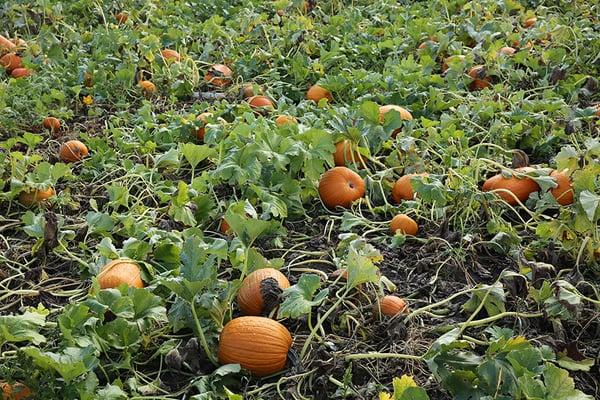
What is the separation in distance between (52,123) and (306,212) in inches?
84.3

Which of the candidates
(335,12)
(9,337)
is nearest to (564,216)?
(9,337)

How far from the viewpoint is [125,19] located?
7156mm

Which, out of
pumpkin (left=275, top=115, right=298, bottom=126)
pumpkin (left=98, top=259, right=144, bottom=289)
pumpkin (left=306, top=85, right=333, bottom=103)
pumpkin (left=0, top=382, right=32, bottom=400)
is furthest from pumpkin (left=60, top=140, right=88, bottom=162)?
pumpkin (left=0, top=382, right=32, bottom=400)

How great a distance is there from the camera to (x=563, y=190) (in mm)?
3674

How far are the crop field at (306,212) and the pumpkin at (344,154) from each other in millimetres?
11

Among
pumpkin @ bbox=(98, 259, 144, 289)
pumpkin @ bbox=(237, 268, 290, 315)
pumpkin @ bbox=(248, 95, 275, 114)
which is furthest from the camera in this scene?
pumpkin @ bbox=(248, 95, 275, 114)

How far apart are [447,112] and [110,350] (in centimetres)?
287

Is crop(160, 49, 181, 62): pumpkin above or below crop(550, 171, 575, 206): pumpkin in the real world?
below

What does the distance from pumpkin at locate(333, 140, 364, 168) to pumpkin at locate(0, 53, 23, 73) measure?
10.5 ft

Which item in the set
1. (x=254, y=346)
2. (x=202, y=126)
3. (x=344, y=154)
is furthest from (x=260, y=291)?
(x=202, y=126)

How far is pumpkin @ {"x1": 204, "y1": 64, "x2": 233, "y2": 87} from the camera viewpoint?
583 cm

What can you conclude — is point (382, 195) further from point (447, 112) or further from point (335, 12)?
point (335, 12)

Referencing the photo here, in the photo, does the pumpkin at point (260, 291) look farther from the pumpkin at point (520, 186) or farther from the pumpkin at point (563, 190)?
the pumpkin at point (563, 190)

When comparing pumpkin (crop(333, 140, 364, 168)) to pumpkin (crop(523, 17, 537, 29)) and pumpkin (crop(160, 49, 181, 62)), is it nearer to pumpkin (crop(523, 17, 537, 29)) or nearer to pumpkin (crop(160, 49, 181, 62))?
pumpkin (crop(160, 49, 181, 62))
